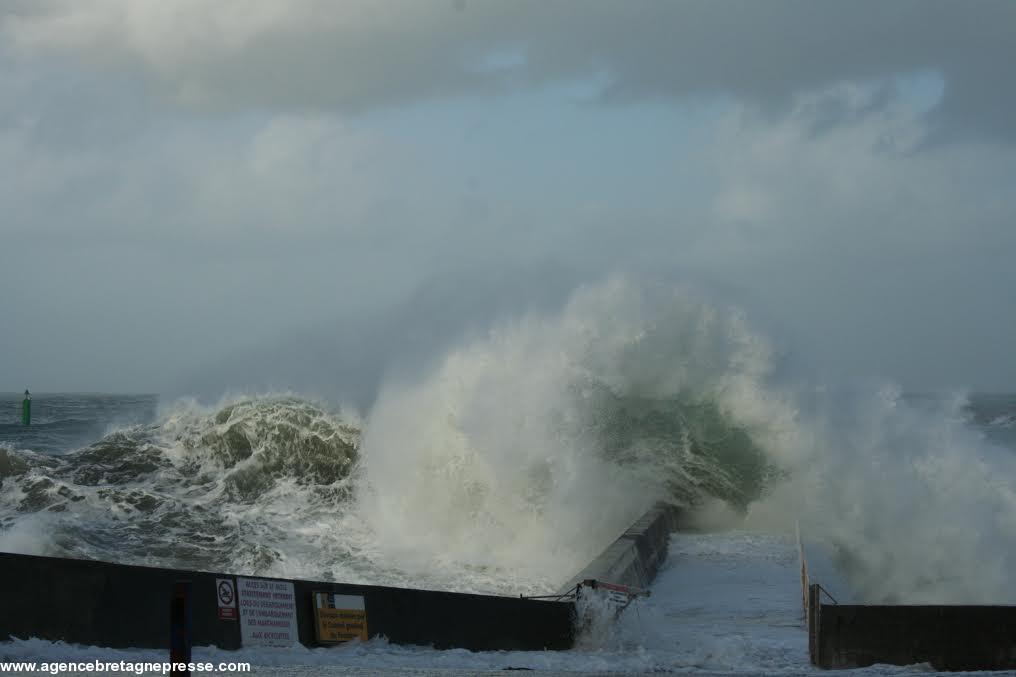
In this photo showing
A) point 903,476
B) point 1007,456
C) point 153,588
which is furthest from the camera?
point 1007,456

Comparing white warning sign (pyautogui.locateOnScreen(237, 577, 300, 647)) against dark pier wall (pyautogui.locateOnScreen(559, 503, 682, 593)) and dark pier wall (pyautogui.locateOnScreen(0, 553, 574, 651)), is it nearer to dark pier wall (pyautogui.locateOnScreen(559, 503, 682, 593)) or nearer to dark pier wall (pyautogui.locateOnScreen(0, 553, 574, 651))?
dark pier wall (pyautogui.locateOnScreen(0, 553, 574, 651))

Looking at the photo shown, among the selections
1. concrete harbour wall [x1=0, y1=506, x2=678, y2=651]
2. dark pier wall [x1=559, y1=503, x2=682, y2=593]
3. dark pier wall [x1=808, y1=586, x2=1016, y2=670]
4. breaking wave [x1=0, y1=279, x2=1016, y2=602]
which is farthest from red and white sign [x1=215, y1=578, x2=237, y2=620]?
breaking wave [x1=0, y1=279, x2=1016, y2=602]

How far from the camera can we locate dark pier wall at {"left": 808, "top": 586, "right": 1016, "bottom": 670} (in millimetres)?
7785

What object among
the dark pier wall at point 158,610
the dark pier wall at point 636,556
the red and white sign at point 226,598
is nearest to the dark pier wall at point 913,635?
the dark pier wall at point 158,610

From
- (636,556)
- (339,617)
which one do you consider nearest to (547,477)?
(636,556)

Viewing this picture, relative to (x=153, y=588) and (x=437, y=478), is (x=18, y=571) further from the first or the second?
(x=437, y=478)

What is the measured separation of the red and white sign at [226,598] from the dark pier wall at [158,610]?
3cm

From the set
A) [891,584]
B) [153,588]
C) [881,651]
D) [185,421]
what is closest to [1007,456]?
[891,584]

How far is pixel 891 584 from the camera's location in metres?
13.1

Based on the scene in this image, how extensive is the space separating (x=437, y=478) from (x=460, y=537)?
85.2 inches

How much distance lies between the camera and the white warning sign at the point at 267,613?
7.38 m

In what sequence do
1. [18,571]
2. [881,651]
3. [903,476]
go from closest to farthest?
1. [18,571]
2. [881,651]
3. [903,476]

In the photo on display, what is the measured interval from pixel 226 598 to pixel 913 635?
437 centimetres

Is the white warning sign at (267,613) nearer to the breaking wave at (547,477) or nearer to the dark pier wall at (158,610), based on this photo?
the dark pier wall at (158,610)
